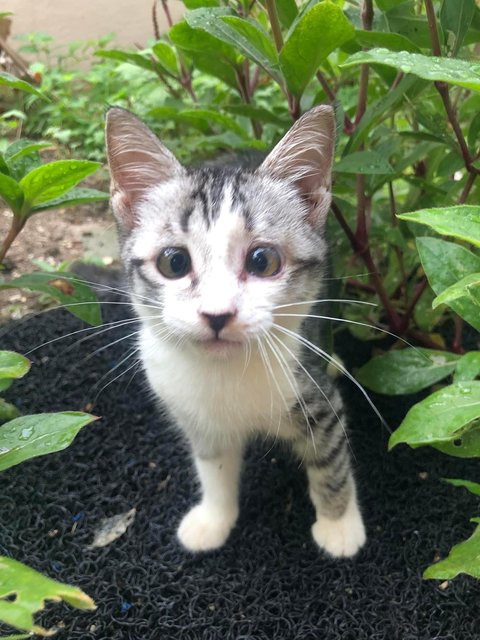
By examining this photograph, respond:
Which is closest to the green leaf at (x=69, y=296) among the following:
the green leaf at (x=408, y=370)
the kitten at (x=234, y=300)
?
the kitten at (x=234, y=300)

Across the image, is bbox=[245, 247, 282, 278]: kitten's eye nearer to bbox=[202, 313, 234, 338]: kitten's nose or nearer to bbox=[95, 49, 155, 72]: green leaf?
bbox=[202, 313, 234, 338]: kitten's nose

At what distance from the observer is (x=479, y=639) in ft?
3.33

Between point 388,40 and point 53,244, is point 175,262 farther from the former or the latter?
point 53,244

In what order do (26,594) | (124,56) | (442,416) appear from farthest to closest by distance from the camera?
(124,56) < (442,416) < (26,594)

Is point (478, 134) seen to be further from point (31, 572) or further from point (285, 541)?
point (31, 572)

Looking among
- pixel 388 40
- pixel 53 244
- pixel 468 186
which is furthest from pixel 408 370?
pixel 53 244

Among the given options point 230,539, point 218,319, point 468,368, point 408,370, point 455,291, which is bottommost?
point 230,539

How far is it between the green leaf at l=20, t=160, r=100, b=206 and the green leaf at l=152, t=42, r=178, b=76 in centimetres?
61

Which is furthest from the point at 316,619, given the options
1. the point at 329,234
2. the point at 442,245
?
the point at 329,234

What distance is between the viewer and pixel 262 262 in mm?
988

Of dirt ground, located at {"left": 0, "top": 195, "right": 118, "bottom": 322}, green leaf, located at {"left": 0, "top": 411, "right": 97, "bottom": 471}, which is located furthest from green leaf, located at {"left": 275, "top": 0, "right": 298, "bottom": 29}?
dirt ground, located at {"left": 0, "top": 195, "right": 118, "bottom": 322}

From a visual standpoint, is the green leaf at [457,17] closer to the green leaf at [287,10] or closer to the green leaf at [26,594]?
the green leaf at [287,10]

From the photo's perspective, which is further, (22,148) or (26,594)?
(22,148)

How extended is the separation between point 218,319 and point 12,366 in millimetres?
303
